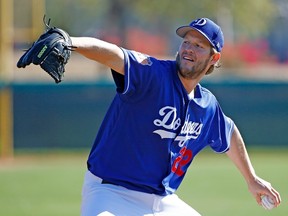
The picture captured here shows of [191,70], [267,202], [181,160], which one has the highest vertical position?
[191,70]

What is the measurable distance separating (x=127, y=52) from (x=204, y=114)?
3.04 ft

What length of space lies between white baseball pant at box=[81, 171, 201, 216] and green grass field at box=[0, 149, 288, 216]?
3529 mm

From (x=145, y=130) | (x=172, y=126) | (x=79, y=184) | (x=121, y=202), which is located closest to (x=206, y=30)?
(x=172, y=126)

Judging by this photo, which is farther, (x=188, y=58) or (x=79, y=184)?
(x=79, y=184)

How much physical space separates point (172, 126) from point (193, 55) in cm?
52

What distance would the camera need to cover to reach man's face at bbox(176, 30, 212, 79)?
214 inches

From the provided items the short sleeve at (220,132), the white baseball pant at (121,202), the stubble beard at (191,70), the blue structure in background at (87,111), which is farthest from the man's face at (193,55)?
the blue structure in background at (87,111)

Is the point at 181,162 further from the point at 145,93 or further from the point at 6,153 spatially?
the point at 6,153

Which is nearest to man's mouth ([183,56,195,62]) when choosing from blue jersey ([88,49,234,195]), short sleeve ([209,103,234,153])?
blue jersey ([88,49,234,195])

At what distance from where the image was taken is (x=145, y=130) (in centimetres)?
534

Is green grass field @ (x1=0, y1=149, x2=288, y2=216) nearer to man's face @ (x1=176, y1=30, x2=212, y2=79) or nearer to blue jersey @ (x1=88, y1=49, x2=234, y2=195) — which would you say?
blue jersey @ (x1=88, y1=49, x2=234, y2=195)

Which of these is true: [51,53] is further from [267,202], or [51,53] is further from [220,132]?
[267,202]

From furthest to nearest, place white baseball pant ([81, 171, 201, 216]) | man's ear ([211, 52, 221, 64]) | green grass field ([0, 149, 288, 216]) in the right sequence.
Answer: green grass field ([0, 149, 288, 216]) → man's ear ([211, 52, 221, 64]) → white baseball pant ([81, 171, 201, 216])

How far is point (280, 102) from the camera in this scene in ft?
54.4
